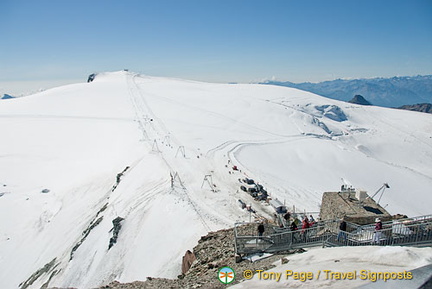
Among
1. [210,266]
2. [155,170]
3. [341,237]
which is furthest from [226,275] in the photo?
[155,170]

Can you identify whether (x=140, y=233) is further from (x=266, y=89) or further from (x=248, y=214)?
(x=266, y=89)

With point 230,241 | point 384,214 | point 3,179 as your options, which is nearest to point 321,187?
point 384,214

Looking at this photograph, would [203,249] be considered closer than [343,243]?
No

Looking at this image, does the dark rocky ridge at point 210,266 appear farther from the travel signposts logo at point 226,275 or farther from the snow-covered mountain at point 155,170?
the snow-covered mountain at point 155,170

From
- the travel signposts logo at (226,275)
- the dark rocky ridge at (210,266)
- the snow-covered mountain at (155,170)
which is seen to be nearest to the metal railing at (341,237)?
the dark rocky ridge at (210,266)

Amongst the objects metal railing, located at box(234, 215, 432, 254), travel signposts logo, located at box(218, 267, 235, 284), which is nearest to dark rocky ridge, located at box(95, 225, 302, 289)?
travel signposts logo, located at box(218, 267, 235, 284)

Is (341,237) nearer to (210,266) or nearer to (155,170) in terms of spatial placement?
(210,266)

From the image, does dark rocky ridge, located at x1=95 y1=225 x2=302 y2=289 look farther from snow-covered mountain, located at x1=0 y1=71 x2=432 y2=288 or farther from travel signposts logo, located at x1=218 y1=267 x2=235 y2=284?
snow-covered mountain, located at x1=0 y1=71 x2=432 y2=288
